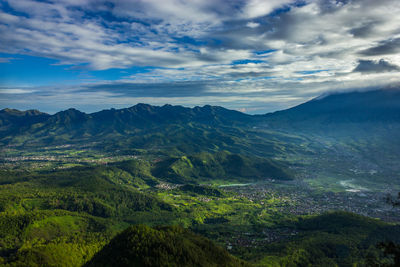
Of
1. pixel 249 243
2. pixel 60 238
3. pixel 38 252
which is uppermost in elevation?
pixel 38 252

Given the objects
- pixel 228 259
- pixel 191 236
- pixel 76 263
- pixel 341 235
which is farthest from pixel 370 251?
pixel 76 263

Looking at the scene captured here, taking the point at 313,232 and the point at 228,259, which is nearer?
the point at 228,259

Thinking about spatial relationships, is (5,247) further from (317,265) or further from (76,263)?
(317,265)

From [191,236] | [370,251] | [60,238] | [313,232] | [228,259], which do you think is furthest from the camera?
[313,232]

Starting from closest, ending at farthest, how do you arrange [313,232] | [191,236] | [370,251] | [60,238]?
[191,236] → [370,251] → [60,238] → [313,232]

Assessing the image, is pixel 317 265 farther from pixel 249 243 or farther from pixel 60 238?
pixel 60 238

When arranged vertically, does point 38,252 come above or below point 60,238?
above

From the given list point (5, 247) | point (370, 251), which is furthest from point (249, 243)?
point (5, 247)
